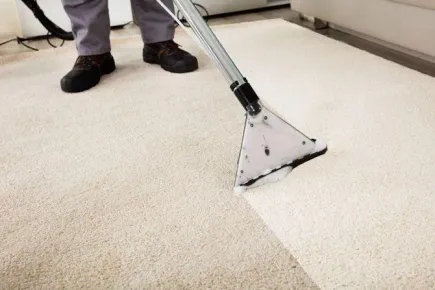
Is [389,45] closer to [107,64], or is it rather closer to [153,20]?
[153,20]

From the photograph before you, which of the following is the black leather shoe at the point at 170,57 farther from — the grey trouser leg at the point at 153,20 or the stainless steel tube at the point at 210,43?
the stainless steel tube at the point at 210,43

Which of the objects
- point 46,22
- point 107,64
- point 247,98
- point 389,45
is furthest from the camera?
point 46,22

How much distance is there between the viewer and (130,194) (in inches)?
28.8

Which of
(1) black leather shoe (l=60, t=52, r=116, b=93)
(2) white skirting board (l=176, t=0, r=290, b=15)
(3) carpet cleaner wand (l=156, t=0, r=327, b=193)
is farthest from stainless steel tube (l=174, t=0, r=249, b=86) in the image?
(2) white skirting board (l=176, t=0, r=290, b=15)

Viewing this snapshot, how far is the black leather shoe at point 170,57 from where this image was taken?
133cm

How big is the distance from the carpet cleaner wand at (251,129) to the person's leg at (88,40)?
0.61 m

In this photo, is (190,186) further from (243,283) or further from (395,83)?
(395,83)

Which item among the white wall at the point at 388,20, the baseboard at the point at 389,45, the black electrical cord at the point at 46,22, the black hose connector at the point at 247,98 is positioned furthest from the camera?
the black electrical cord at the point at 46,22

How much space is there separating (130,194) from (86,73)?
0.64 meters

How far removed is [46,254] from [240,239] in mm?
276

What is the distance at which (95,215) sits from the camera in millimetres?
683

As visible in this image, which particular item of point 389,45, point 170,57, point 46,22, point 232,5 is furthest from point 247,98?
point 232,5

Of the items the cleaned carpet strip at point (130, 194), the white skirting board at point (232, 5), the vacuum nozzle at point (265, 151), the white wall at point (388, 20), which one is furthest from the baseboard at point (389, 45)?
the vacuum nozzle at point (265, 151)

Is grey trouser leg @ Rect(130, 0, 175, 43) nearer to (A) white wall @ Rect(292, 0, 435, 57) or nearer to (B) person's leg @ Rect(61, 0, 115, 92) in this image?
(B) person's leg @ Rect(61, 0, 115, 92)
